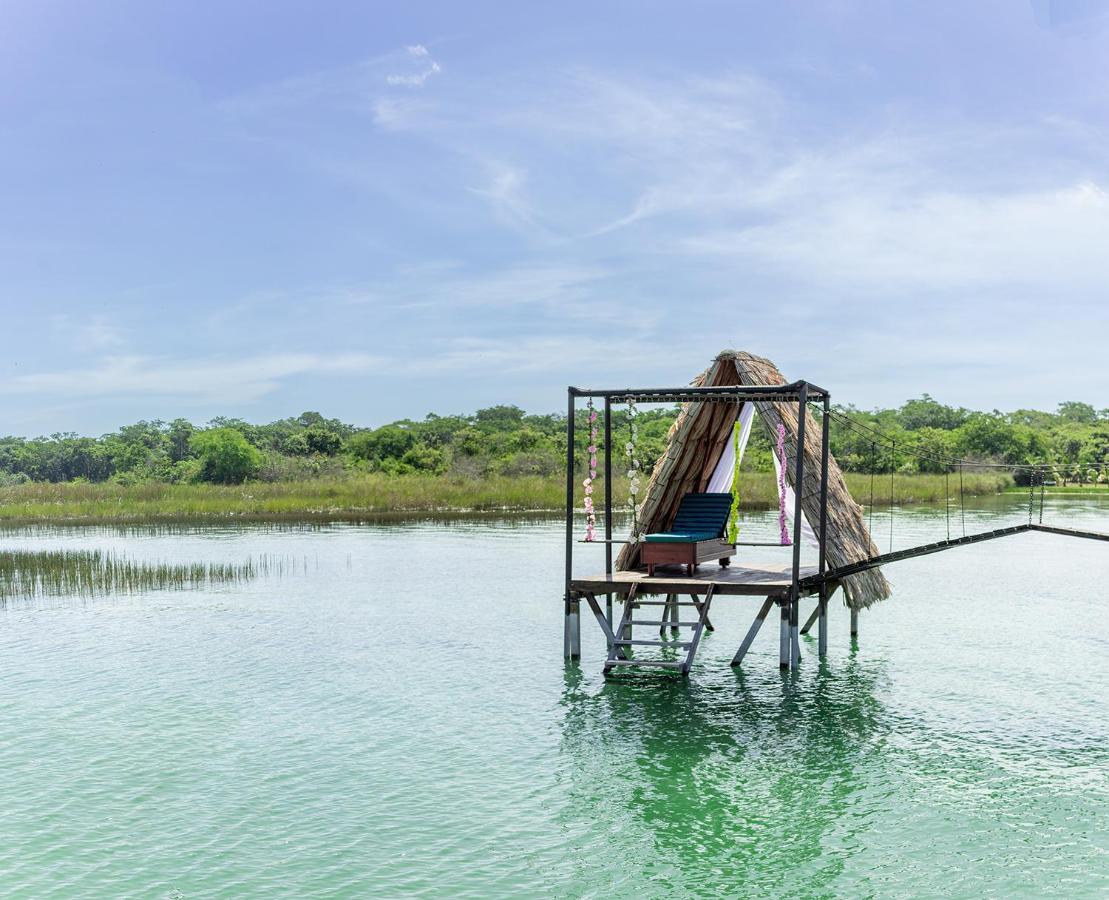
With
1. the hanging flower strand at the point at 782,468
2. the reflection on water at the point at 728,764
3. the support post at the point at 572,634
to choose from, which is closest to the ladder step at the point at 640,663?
the reflection on water at the point at 728,764

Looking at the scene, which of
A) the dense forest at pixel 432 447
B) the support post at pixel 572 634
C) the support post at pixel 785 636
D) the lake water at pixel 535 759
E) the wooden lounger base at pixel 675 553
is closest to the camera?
the lake water at pixel 535 759

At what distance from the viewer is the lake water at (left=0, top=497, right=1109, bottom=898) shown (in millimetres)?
7633

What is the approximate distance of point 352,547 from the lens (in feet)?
99.0

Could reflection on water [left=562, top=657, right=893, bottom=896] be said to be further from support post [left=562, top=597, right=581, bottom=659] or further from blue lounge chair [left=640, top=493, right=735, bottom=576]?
blue lounge chair [left=640, top=493, right=735, bottom=576]

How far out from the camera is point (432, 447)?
62.1 m

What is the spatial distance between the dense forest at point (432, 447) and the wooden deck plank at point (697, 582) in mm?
30046

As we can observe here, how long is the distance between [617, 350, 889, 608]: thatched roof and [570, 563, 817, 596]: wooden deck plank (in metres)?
0.74

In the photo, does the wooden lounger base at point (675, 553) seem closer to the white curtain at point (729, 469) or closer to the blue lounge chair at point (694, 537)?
the blue lounge chair at point (694, 537)

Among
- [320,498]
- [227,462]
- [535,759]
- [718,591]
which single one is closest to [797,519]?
[718,591]

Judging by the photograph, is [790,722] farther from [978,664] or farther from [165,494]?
[165,494]

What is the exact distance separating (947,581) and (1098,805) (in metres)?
14.1

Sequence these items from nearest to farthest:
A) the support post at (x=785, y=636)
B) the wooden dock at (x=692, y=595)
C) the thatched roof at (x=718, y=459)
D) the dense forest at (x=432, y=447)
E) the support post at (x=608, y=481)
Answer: the wooden dock at (x=692, y=595) < the support post at (x=785, y=636) < the support post at (x=608, y=481) < the thatched roof at (x=718, y=459) < the dense forest at (x=432, y=447)

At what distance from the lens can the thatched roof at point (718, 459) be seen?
14578mm

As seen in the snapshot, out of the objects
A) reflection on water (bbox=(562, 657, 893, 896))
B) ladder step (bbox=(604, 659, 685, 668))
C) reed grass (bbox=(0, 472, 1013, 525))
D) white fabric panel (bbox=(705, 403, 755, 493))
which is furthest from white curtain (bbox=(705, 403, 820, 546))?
reed grass (bbox=(0, 472, 1013, 525))
